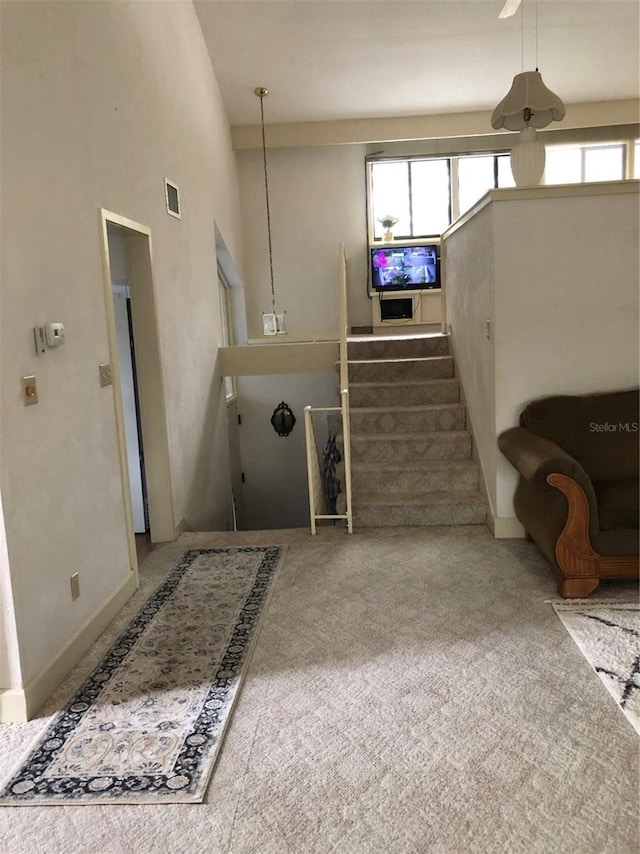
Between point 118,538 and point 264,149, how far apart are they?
19.3ft

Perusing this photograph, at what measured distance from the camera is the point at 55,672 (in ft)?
8.65

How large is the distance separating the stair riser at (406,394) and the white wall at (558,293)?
123cm

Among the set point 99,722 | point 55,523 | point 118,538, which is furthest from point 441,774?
point 118,538

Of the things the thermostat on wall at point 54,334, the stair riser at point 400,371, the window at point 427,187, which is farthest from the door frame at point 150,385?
the window at point 427,187

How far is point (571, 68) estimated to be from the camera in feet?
22.0

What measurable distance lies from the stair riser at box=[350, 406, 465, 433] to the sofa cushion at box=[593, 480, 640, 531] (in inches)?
73.0

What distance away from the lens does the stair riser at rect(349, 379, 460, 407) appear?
5.27 metres

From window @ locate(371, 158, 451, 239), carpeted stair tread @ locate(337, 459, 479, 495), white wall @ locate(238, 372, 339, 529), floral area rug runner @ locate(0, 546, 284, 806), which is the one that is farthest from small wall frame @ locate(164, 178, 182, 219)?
window @ locate(371, 158, 451, 239)

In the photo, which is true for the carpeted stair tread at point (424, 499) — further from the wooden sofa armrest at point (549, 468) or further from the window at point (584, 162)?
the window at point (584, 162)

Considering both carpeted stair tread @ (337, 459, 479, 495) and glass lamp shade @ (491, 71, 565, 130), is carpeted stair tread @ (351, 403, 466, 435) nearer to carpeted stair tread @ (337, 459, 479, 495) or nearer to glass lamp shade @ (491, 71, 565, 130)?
carpeted stair tread @ (337, 459, 479, 495)

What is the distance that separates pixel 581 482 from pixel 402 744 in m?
1.61

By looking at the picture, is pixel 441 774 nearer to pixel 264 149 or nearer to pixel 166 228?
pixel 166 228

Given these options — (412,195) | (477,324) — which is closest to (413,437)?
(477,324)

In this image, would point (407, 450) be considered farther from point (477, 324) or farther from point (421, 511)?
point (477, 324)
